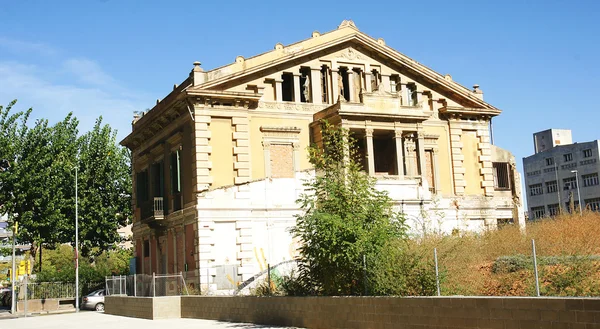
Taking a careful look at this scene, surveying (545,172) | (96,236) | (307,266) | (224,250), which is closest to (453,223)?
(224,250)

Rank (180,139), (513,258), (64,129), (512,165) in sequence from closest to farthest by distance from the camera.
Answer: (513,258)
(180,139)
(512,165)
(64,129)

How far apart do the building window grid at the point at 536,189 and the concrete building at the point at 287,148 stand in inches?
2772

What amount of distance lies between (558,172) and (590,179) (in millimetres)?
6131

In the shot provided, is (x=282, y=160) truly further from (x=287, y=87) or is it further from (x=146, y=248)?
(x=146, y=248)

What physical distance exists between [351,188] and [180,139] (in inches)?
741

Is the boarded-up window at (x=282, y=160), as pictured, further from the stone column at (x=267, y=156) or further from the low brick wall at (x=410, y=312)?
the low brick wall at (x=410, y=312)

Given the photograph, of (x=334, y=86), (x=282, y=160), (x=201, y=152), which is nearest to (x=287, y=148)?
(x=282, y=160)

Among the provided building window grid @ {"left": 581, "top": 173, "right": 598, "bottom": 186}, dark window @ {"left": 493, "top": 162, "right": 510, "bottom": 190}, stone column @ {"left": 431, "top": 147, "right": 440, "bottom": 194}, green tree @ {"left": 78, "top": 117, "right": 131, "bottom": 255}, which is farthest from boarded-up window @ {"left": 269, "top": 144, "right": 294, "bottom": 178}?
building window grid @ {"left": 581, "top": 173, "right": 598, "bottom": 186}

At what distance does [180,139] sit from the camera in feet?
125

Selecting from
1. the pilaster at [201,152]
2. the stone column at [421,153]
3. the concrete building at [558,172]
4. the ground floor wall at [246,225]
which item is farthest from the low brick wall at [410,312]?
the concrete building at [558,172]

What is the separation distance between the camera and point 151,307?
98.4 ft

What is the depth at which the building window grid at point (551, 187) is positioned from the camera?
354 feet

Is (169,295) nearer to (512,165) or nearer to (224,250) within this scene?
(224,250)

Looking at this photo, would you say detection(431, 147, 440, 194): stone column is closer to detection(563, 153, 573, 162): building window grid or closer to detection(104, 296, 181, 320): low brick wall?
detection(104, 296, 181, 320): low brick wall
